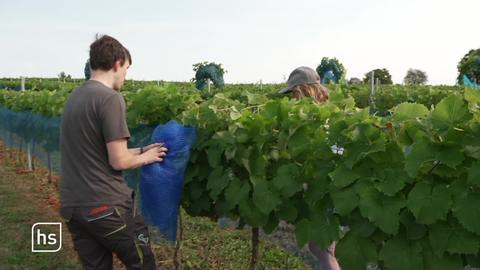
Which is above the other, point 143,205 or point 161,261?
point 143,205

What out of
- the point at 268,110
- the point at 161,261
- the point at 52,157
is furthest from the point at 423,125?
the point at 52,157

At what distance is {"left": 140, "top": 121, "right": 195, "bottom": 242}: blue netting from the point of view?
3.16 metres

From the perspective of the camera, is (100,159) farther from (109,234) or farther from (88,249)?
(88,249)

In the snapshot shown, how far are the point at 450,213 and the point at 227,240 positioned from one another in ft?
13.4

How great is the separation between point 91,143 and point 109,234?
47cm

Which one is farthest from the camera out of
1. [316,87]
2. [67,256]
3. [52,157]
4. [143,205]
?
[52,157]

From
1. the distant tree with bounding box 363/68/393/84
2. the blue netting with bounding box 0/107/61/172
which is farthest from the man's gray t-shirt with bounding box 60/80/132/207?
the distant tree with bounding box 363/68/393/84

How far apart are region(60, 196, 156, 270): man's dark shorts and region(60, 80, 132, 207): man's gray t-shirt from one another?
0.05 meters

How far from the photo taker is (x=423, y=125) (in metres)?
2.22

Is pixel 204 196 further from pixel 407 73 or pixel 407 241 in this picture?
pixel 407 73

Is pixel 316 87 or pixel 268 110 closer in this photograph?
pixel 268 110

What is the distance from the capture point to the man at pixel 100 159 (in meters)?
2.76

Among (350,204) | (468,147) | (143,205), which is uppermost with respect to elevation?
(468,147)

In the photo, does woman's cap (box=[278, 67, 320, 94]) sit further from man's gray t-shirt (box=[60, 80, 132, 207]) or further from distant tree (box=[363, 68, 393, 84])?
distant tree (box=[363, 68, 393, 84])
